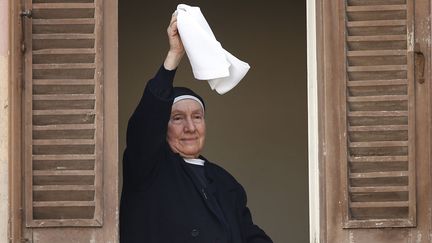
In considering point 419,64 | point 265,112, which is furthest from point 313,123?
point 265,112

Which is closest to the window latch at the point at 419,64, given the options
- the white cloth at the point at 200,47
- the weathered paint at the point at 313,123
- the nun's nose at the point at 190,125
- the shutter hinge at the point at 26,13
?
the weathered paint at the point at 313,123

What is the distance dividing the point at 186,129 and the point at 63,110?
0.73m

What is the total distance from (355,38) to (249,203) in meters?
2.05

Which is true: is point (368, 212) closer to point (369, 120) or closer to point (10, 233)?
point (369, 120)

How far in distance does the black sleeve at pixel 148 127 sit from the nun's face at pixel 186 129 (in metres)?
0.21

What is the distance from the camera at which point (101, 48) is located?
4.19 metres

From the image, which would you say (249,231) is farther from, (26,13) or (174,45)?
(26,13)

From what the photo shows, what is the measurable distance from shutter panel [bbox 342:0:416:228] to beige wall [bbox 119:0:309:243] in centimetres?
185

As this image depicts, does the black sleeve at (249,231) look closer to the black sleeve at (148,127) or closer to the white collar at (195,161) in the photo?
the white collar at (195,161)

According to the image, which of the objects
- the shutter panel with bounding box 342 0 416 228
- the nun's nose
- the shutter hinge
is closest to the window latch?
the shutter panel with bounding box 342 0 416 228

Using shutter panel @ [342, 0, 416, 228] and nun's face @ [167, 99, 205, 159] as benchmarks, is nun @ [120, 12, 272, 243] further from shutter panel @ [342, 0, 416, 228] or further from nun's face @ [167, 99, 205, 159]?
shutter panel @ [342, 0, 416, 228]

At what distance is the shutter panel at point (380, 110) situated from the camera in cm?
421

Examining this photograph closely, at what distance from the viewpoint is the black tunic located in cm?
450

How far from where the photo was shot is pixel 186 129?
4.81m
